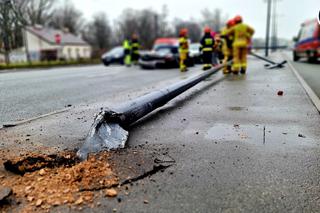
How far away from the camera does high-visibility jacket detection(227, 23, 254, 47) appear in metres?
11.6

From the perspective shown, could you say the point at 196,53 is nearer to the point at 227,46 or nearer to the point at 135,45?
the point at 135,45

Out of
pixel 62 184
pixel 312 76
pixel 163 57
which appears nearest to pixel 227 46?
pixel 312 76

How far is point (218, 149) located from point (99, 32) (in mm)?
88435

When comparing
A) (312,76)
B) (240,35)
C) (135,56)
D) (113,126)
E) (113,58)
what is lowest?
(312,76)

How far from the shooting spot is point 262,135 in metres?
4.47

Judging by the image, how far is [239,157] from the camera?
3605 millimetres

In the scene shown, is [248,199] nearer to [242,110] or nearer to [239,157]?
[239,157]

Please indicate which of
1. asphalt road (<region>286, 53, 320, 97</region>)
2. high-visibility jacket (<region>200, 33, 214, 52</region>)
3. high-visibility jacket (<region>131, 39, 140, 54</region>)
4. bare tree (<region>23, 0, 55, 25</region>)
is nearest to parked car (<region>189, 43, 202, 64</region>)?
high-visibility jacket (<region>131, 39, 140, 54</region>)

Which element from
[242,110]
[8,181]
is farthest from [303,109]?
[8,181]

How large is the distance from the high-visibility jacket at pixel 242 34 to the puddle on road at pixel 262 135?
7.24 m

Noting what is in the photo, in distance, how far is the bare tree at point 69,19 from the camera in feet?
283

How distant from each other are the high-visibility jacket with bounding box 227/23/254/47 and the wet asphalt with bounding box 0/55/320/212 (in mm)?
4950

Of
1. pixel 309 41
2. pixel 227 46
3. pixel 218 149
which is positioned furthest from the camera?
pixel 309 41

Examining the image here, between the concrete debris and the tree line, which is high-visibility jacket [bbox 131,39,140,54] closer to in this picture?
the concrete debris
